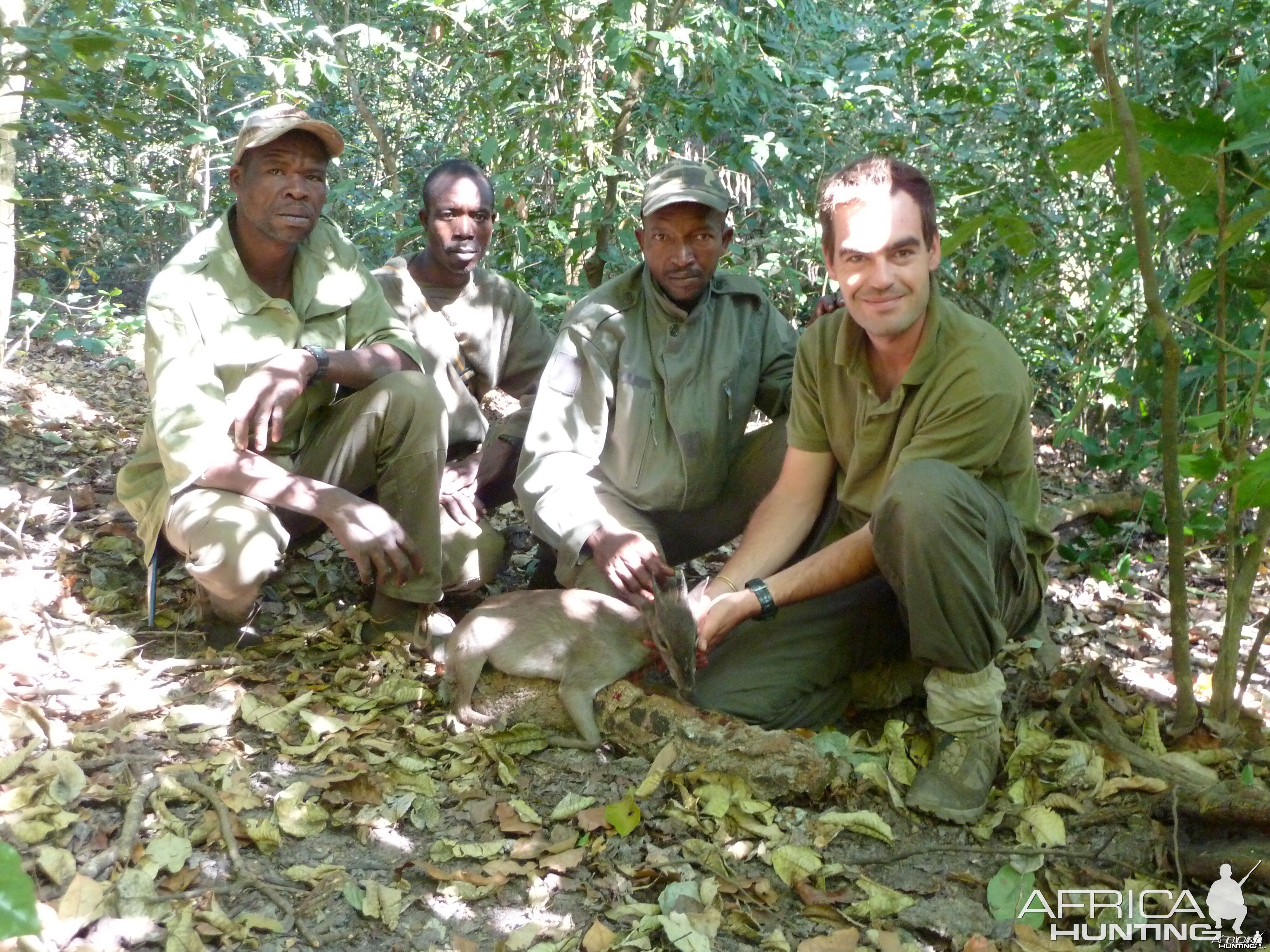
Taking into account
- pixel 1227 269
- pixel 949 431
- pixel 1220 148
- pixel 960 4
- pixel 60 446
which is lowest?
pixel 60 446

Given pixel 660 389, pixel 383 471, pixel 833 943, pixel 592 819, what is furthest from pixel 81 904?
pixel 660 389

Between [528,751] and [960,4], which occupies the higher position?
[960,4]

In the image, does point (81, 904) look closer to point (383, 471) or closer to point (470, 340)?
point (383, 471)

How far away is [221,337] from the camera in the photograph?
4.58 m

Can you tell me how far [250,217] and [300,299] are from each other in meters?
0.38

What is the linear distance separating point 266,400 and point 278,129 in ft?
3.68

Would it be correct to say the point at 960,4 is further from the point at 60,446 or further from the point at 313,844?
the point at 60,446

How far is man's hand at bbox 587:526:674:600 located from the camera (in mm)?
4070

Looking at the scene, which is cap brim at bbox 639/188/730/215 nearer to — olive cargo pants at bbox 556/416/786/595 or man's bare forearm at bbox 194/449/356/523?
olive cargo pants at bbox 556/416/786/595

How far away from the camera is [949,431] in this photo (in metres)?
3.65

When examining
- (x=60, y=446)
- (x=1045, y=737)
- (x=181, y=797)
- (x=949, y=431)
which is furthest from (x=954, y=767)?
(x=60, y=446)

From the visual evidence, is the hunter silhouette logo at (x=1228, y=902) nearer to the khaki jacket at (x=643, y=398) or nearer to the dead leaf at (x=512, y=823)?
the dead leaf at (x=512, y=823)

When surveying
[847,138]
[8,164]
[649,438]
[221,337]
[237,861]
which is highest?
[847,138]

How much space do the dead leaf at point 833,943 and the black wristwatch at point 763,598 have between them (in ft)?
3.88
